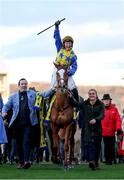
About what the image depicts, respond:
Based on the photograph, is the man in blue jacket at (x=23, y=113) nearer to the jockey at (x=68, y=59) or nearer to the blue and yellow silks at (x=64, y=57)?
the jockey at (x=68, y=59)

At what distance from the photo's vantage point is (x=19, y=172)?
15977mm

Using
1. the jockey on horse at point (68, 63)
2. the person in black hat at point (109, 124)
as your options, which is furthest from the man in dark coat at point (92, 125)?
the person in black hat at point (109, 124)

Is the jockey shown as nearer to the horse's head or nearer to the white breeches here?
the white breeches

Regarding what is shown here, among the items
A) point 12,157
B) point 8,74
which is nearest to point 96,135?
point 12,157

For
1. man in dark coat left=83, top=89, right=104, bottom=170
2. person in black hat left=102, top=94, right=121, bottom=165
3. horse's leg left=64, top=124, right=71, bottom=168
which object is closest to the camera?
horse's leg left=64, top=124, right=71, bottom=168

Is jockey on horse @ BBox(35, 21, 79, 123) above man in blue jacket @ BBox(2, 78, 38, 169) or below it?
above

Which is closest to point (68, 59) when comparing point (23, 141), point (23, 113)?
point (23, 113)

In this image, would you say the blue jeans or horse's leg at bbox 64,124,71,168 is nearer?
horse's leg at bbox 64,124,71,168

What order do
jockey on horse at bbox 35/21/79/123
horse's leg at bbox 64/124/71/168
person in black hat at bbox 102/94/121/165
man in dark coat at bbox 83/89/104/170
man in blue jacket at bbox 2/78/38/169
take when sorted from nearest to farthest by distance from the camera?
horse's leg at bbox 64/124/71/168 < man in dark coat at bbox 83/89/104/170 < jockey on horse at bbox 35/21/79/123 < man in blue jacket at bbox 2/78/38/169 < person in black hat at bbox 102/94/121/165

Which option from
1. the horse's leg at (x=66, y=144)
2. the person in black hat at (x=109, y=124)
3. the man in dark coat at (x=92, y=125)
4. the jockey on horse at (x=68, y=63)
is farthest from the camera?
the person in black hat at (x=109, y=124)

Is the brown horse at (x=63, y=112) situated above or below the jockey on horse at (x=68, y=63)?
below

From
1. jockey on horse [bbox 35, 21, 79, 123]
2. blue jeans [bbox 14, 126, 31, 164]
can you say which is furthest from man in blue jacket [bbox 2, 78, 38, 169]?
jockey on horse [bbox 35, 21, 79, 123]

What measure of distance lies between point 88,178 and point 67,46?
4.13 metres

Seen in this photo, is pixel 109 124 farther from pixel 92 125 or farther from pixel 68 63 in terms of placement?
pixel 68 63
